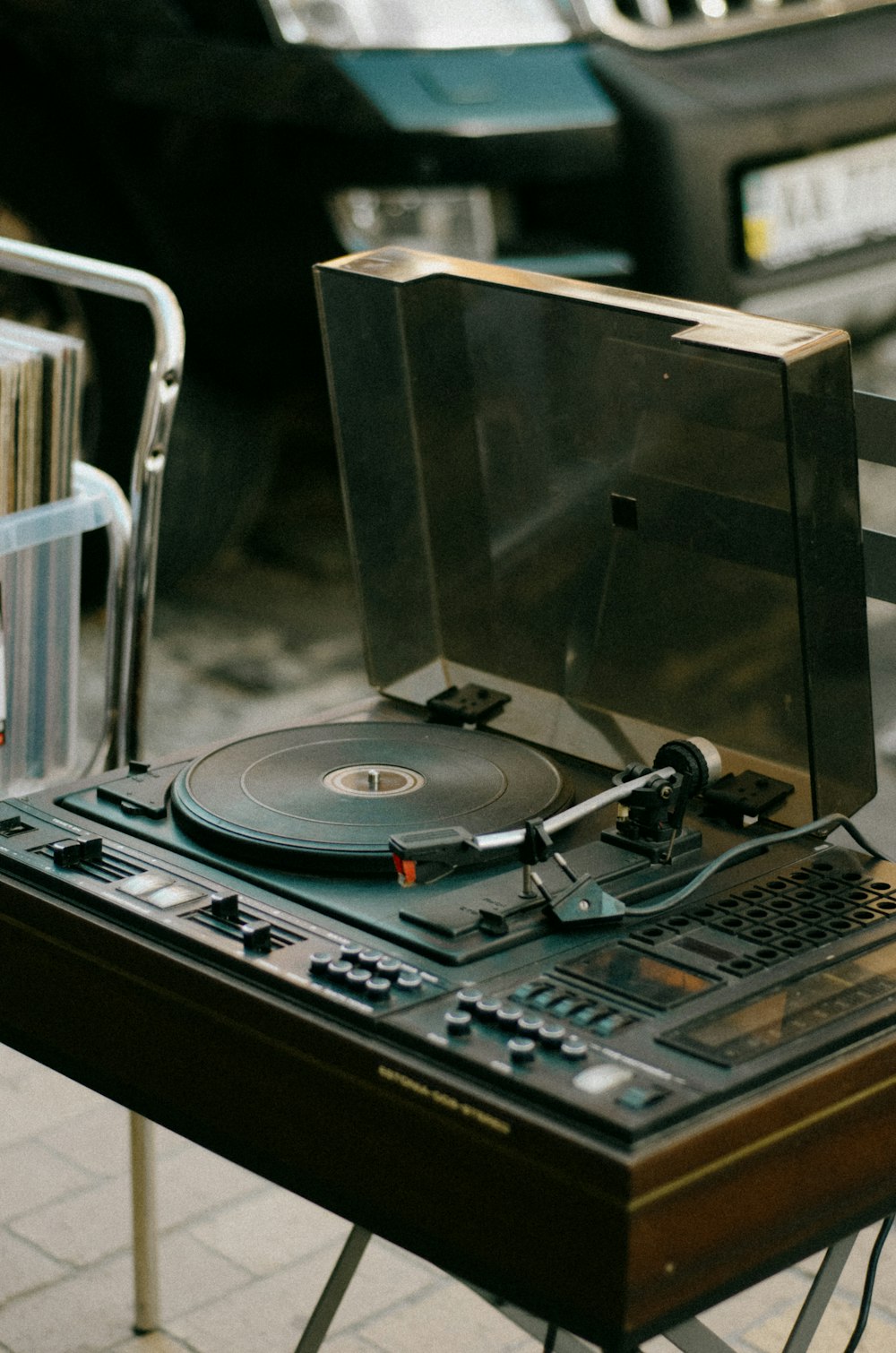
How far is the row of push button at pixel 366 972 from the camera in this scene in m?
1.28

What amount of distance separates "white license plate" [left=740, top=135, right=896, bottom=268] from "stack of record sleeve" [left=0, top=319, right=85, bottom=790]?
5.00 feet

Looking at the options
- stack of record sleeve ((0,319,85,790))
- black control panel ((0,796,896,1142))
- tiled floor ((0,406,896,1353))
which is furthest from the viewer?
tiled floor ((0,406,896,1353))

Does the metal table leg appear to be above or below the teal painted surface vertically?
below

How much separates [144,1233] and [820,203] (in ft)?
6.81

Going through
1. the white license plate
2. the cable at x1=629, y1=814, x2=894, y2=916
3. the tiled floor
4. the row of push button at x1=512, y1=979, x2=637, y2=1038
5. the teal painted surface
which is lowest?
the tiled floor

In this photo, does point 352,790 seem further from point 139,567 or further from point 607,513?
point 139,567

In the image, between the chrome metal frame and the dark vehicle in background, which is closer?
the chrome metal frame

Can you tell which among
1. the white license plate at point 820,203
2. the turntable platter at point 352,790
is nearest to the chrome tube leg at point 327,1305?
the turntable platter at point 352,790

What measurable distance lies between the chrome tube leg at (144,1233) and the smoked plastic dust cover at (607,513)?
54 cm

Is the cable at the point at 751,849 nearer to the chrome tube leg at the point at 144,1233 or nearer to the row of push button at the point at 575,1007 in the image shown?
the row of push button at the point at 575,1007

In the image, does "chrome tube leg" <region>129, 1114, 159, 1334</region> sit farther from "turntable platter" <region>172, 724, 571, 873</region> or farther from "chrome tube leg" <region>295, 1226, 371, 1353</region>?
"turntable platter" <region>172, 724, 571, 873</region>

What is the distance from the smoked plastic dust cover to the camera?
1.46 m

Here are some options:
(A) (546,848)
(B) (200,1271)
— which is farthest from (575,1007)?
(B) (200,1271)

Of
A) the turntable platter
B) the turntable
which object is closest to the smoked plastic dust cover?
the turntable
